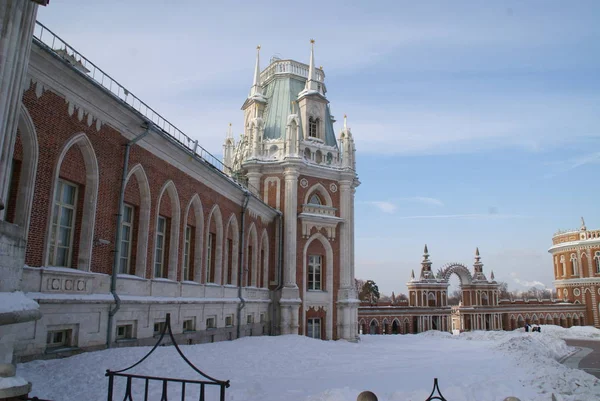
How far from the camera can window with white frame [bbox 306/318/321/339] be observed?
1147 inches

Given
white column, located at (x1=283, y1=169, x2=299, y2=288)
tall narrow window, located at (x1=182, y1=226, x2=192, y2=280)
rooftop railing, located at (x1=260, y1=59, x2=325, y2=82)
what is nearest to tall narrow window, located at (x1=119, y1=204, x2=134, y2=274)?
tall narrow window, located at (x1=182, y1=226, x2=192, y2=280)

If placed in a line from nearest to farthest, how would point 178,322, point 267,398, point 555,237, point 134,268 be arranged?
point 267,398, point 134,268, point 178,322, point 555,237

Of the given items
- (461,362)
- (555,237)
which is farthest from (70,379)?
(555,237)

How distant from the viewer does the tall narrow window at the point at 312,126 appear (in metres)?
31.9

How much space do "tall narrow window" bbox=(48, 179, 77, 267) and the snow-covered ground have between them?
2425 mm

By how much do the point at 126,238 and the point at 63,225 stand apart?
3016 millimetres

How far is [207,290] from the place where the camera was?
777 inches

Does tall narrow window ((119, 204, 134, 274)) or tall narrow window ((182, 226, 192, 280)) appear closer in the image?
tall narrow window ((119, 204, 134, 274))

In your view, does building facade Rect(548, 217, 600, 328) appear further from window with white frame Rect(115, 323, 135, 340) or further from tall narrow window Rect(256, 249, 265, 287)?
window with white frame Rect(115, 323, 135, 340)

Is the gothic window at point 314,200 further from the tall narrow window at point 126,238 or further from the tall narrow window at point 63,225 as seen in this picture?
the tall narrow window at point 63,225

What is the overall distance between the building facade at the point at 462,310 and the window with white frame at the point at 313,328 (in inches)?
697

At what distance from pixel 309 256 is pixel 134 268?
16023 millimetres

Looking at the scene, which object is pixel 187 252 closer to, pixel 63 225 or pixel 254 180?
pixel 63 225

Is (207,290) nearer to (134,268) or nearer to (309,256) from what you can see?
(134,268)
